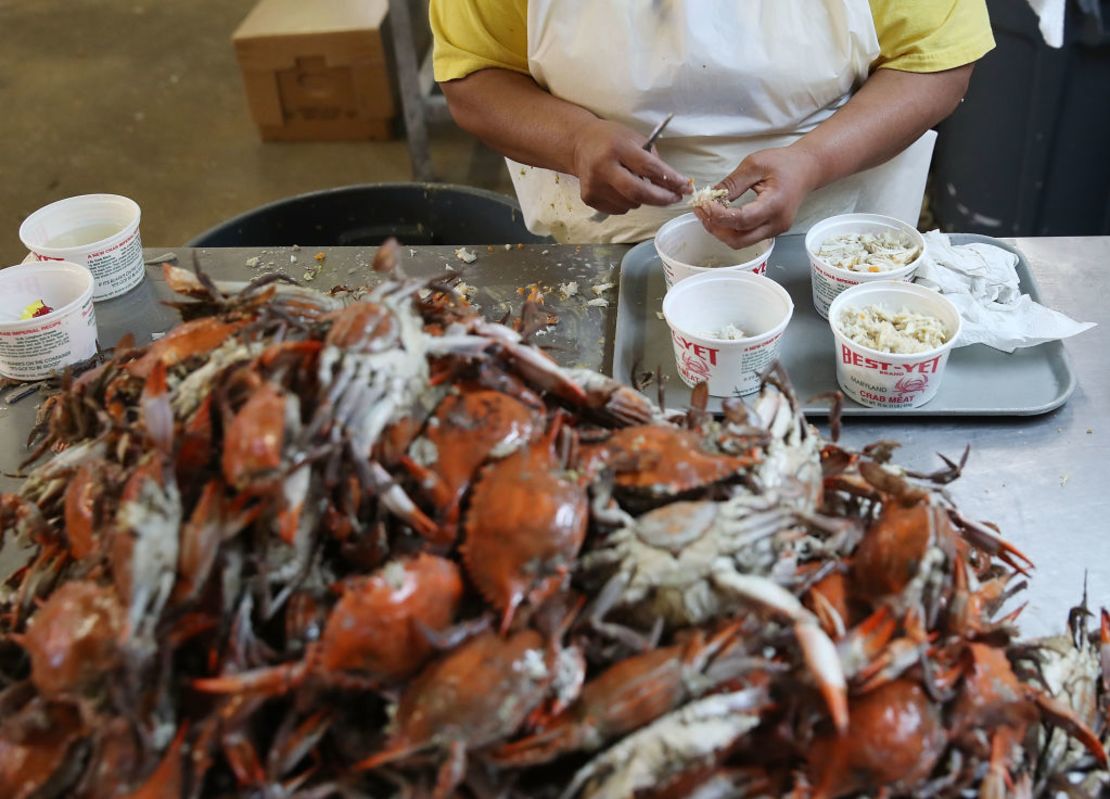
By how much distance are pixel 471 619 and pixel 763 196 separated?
149cm

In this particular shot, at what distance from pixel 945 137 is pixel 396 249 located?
342cm

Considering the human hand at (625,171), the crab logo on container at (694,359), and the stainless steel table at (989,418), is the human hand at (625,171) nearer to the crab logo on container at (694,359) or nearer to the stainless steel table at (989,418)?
the stainless steel table at (989,418)

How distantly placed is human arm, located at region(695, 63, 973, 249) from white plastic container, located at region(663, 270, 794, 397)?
160 mm

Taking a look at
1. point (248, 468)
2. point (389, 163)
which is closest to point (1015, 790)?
point (248, 468)

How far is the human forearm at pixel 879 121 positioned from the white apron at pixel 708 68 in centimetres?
10

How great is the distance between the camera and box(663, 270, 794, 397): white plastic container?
2182mm

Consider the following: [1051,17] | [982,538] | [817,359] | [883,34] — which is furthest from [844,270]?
[1051,17]

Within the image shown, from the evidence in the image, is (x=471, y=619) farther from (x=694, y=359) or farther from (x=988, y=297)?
(x=988, y=297)

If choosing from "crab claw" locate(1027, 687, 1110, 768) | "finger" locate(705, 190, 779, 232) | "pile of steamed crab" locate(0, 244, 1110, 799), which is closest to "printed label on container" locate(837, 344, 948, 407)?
"finger" locate(705, 190, 779, 232)

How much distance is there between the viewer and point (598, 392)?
1.56 metres

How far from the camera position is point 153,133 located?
21.5ft

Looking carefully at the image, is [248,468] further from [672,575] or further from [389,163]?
[389,163]

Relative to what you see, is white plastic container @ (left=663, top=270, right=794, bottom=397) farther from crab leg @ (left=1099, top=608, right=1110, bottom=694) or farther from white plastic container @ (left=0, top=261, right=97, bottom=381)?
white plastic container @ (left=0, top=261, right=97, bottom=381)

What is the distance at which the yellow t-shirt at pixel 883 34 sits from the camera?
263 centimetres
